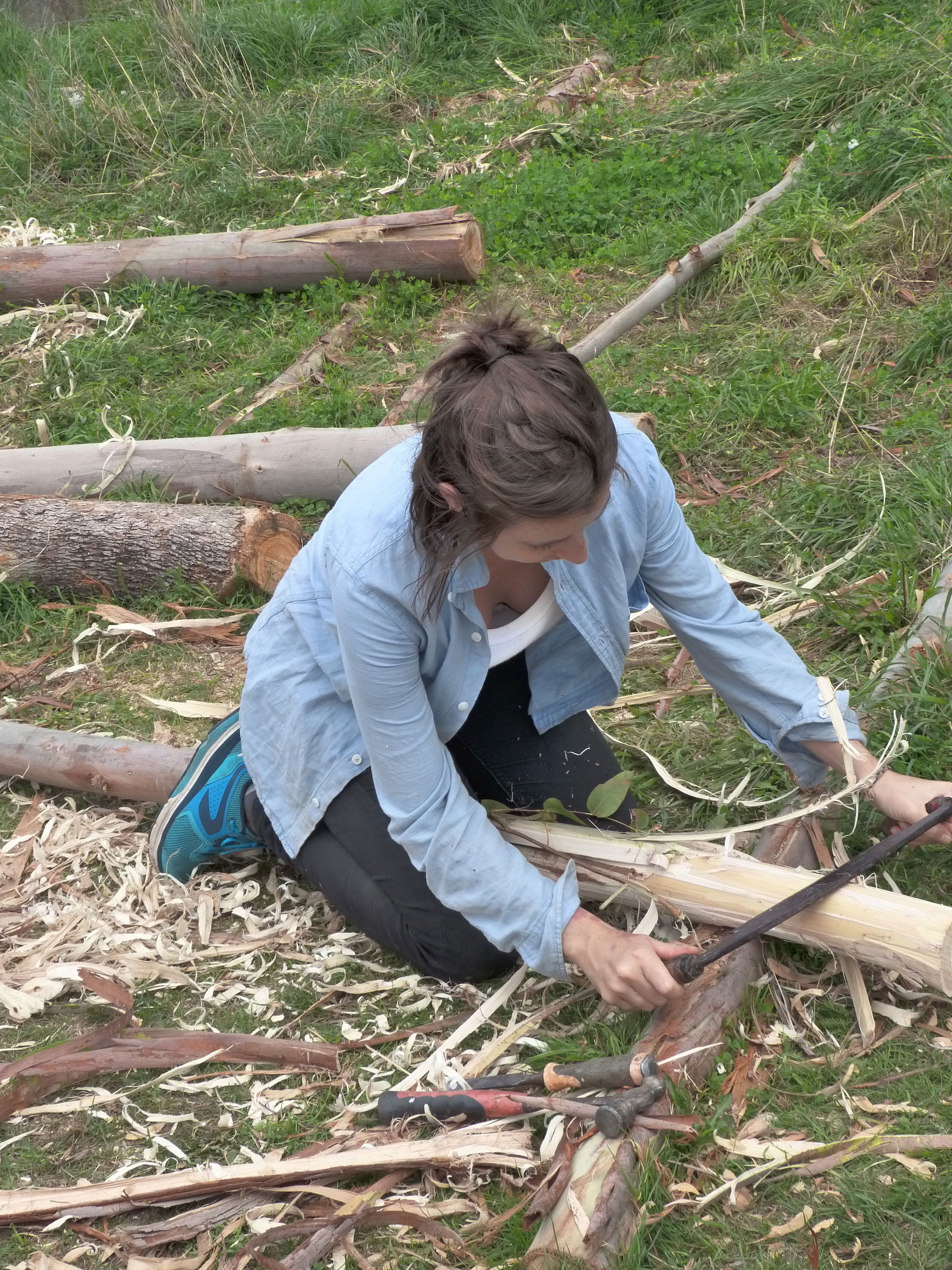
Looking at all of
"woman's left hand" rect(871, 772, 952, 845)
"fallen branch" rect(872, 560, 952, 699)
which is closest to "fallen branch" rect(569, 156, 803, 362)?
"fallen branch" rect(872, 560, 952, 699)

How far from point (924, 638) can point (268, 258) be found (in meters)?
4.21

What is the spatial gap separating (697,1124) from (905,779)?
0.79m

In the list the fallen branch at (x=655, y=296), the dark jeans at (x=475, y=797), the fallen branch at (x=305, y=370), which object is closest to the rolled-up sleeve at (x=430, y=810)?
the dark jeans at (x=475, y=797)

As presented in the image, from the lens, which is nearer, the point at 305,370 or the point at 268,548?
the point at 268,548

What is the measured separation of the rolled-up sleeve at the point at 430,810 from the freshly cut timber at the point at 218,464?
7.17ft

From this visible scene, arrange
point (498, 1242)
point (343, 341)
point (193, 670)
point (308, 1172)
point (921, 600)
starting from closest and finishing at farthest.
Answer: point (498, 1242), point (308, 1172), point (921, 600), point (193, 670), point (343, 341)

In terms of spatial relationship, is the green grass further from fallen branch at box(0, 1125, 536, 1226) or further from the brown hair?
the brown hair

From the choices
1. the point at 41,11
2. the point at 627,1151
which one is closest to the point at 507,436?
the point at 627,1151

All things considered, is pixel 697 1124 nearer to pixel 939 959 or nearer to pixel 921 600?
pixel 939 959

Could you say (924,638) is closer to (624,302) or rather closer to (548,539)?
(548,539)

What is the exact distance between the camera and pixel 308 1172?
7.42 ft

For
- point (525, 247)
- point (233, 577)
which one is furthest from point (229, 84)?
point (233, 577)

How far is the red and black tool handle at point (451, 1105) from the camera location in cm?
229

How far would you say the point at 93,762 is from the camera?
3.39 meters
